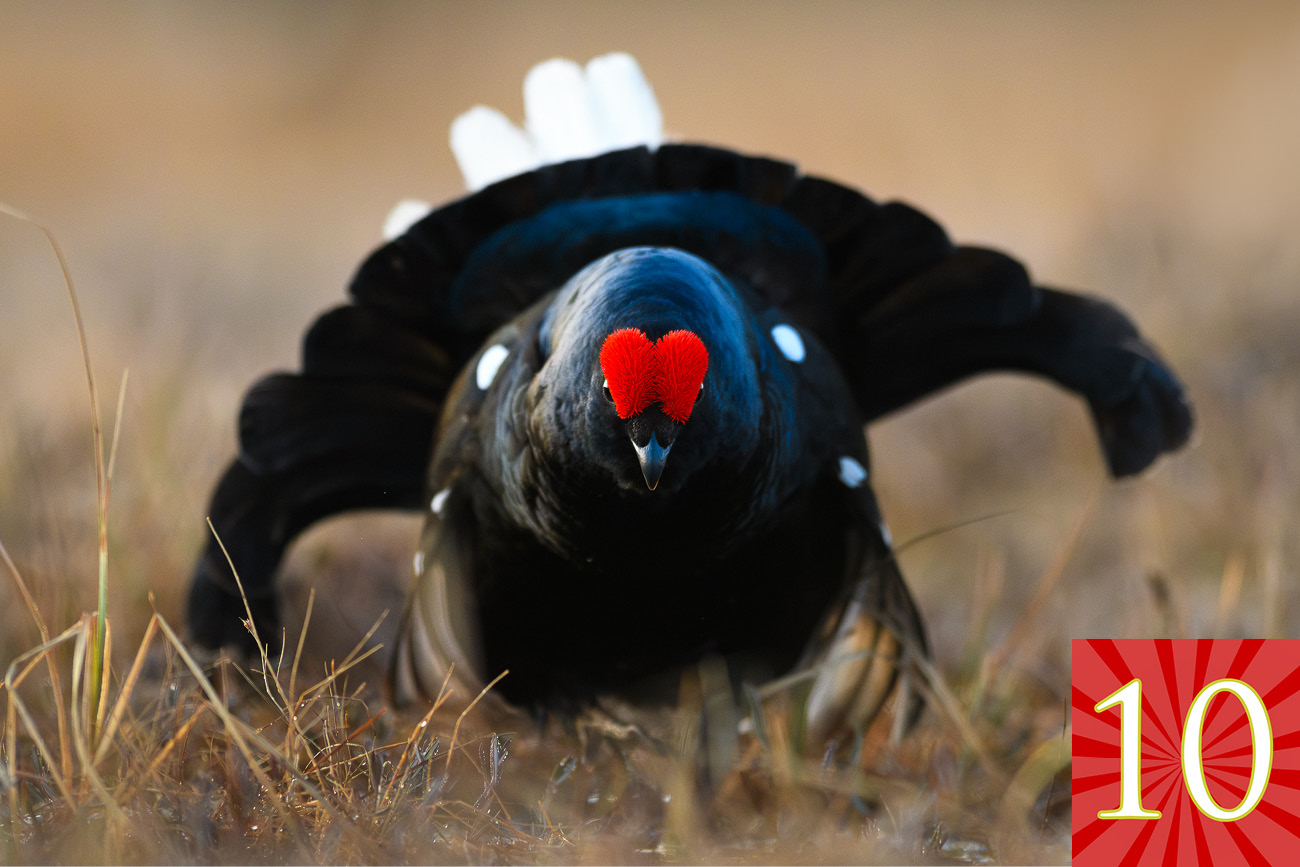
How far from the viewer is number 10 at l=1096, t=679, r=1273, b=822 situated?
158 centimetres

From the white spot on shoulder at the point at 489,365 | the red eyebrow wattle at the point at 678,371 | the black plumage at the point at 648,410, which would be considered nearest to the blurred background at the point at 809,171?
the black plumage at the point at 648,410

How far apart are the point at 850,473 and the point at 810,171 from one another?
4407 millimetres

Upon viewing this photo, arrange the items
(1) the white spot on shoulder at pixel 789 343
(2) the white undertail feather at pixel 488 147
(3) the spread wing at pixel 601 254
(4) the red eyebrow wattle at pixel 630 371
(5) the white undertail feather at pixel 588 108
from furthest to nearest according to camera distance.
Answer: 1. (2) the white undertail feather at pixel 488 147
2. (5) the white undertail feather at pixel 588 108
3. (3) the spread wing at pixel 601 254
4. (1) the white spot on shoulder at pixel 789 343
5. (4) the red eyebrow wattle at pixel 630 371

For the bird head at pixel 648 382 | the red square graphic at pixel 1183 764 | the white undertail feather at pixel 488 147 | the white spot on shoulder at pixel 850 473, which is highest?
the white undertail feather at pixel 488 147

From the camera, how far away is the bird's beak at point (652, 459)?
5.01 ft

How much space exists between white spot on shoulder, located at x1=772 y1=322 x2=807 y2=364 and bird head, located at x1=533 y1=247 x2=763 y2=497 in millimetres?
248

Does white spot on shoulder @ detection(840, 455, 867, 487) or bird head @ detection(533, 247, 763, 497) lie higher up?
bird head @ detection(533, 247, 763, 497)

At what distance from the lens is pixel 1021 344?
2.47 metres

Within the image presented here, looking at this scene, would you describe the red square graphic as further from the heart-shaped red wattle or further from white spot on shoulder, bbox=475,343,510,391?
white spot on shoulder, bbox=475,343,510,391

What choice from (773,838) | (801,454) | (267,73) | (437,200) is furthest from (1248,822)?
(267,73)

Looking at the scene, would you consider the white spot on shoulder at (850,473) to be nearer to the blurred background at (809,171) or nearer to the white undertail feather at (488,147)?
the blurred background at (809,171)

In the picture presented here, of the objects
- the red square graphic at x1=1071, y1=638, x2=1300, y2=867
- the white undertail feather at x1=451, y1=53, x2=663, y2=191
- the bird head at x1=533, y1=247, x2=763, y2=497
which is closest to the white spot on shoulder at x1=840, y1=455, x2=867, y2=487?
the bird head at x1=533, y1=247, x2=763, y2=497

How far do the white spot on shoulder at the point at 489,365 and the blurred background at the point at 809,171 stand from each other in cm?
82

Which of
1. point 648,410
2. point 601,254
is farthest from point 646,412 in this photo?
point 601,254
